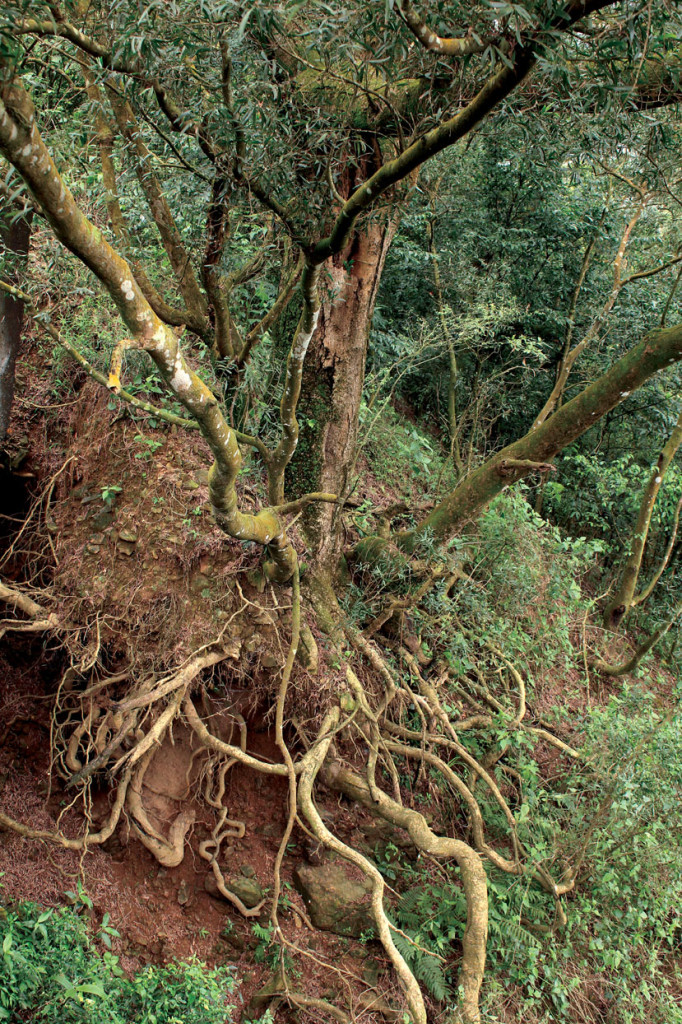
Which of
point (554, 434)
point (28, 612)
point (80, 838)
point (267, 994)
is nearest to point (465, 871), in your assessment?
point (267, 994)

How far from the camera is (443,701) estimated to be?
6125 millimetres

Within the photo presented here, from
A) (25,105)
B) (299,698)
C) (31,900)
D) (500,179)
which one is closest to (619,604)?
(299,698)

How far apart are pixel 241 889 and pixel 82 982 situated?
4.93 feet

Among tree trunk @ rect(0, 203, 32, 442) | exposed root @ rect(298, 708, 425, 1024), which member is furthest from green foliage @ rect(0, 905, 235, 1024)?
tree trunk @ rect(0, 203, 32, 442)

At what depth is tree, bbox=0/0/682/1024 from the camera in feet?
9.23

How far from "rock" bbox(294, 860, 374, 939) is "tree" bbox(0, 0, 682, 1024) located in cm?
76

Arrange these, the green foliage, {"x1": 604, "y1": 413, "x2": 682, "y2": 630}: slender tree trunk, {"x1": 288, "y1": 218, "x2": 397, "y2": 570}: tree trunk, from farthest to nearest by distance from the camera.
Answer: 1. {"x1": 604, "y1": 413, "x2": 682, "y2": 630}: slender tree trunk
2. {"x1": 288, "y1": 218, "x2": 397, "y2": 570}: tree trunk
3. the green foliage

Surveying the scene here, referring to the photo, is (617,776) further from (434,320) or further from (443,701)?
(434,320)

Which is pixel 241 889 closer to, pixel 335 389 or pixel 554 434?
pixel 335 389

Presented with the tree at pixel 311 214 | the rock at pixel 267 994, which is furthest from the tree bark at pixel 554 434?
the rock at pixel 267 994

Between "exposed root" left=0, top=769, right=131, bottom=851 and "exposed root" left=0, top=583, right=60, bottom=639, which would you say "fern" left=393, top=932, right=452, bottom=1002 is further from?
"exposed root" left=0, top=583, right=60, bottom=639

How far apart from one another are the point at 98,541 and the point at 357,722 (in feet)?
8.21

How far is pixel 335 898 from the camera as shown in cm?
532

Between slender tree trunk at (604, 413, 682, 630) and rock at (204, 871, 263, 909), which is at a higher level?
slender tree trunk at (604, 413, 682, 630)
